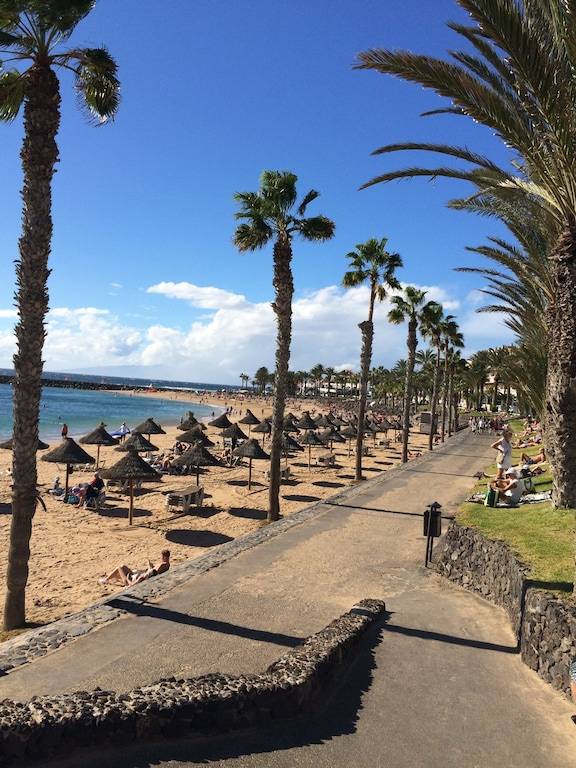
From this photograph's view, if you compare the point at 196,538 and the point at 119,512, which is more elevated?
Answer: the point at 196,538

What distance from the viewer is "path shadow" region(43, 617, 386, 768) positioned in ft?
15.3

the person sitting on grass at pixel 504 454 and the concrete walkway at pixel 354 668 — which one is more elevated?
the person sitting on grass at pixel 504 454

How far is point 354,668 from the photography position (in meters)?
6.94

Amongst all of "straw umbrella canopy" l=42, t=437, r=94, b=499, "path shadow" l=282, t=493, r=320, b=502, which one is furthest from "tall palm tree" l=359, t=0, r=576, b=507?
"straw umbrella canopy" l=42, t=437, r=94, b=499

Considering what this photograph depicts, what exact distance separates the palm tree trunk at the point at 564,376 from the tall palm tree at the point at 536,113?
0.06 feet

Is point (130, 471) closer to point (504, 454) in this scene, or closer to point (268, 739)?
point (504, 454)

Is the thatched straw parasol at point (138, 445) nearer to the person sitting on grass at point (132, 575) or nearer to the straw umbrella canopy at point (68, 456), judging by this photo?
the straw umbrella canopy at point (68, 456)

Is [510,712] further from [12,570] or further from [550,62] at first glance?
[550,62]

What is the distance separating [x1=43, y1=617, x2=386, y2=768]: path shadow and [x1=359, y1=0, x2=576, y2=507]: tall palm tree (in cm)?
697

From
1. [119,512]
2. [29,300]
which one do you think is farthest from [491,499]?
[119,512]

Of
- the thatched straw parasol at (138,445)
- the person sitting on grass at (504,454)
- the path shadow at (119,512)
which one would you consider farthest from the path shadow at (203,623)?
the thatched straw parasol at (138,445)

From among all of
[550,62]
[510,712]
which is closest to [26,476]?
[510,712]

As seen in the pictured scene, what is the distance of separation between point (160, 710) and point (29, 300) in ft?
22.8

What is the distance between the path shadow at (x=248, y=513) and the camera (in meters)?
18.9
